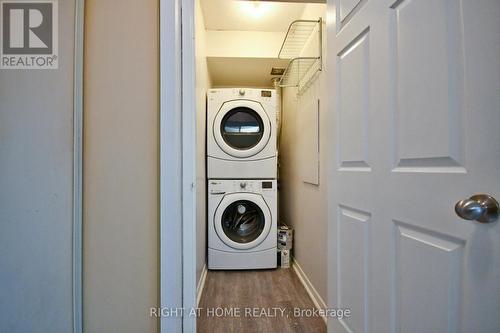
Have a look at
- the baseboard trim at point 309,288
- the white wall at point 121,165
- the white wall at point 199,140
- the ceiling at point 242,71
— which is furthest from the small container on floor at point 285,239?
the ceiling at point 242,71

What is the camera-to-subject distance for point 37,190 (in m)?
1.00

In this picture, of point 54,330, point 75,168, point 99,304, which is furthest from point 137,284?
point 75,168

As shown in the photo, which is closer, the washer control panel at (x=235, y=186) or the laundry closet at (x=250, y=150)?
the laundry closet at (x=250, y=150)

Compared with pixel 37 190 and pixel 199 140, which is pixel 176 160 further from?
pixel 199 140

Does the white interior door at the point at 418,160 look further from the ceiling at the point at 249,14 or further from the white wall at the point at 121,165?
the ceiling at the point at 249,14

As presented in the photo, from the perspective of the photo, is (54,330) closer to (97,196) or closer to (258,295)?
(97,196)

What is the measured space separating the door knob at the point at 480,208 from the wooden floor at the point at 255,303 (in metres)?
1.33

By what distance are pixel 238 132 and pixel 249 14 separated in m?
1.06

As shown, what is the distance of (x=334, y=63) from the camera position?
3.84 ft

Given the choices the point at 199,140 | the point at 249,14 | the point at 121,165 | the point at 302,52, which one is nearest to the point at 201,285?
the point at 199,140

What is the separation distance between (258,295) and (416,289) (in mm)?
1429

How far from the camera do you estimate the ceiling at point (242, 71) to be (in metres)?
2.54

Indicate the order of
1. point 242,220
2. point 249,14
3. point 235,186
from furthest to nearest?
1. point 242,220
2. point 235,186
3. point 249,14

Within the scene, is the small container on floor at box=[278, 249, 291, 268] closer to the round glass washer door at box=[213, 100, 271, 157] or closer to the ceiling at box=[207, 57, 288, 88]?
the round glass washer door at box=[213, 100, 271, 157]
